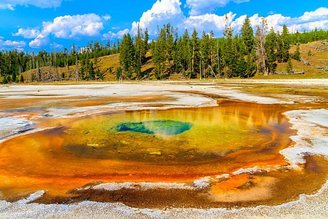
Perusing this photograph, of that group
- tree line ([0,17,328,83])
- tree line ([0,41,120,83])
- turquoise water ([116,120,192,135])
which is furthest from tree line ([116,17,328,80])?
turquoise water ([116,120,192,135])

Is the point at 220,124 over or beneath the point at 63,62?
beneath

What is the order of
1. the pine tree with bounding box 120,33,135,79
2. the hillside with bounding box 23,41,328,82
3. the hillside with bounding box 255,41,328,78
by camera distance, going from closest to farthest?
the hillside with bounding box 23,41,328,82, the hillside with bounding box 255,41,328,78, the pine tree with bounding box 120,33,135,79

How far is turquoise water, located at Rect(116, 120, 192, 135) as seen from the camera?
48.0 ft

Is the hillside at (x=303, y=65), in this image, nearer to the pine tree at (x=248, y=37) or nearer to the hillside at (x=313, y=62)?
the hillside at (x=313, y=62)

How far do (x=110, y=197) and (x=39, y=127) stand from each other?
9.81 metres

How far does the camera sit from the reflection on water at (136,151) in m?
8.57

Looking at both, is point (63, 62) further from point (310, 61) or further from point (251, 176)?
point (251, 176)

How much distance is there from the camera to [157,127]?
51.4 ft

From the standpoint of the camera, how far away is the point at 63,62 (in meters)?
158

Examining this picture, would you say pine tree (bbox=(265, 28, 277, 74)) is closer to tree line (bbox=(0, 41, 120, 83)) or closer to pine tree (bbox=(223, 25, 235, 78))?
pine tree (bbox=(223, 25, 235, 78))

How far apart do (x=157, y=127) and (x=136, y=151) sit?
15.0ft

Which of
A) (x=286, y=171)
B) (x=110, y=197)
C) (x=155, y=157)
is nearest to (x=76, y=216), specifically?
(x=110, y=197)

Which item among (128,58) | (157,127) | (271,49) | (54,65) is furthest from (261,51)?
(54,65)


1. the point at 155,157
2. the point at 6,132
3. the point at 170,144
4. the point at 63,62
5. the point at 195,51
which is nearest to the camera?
the point at 155,157
